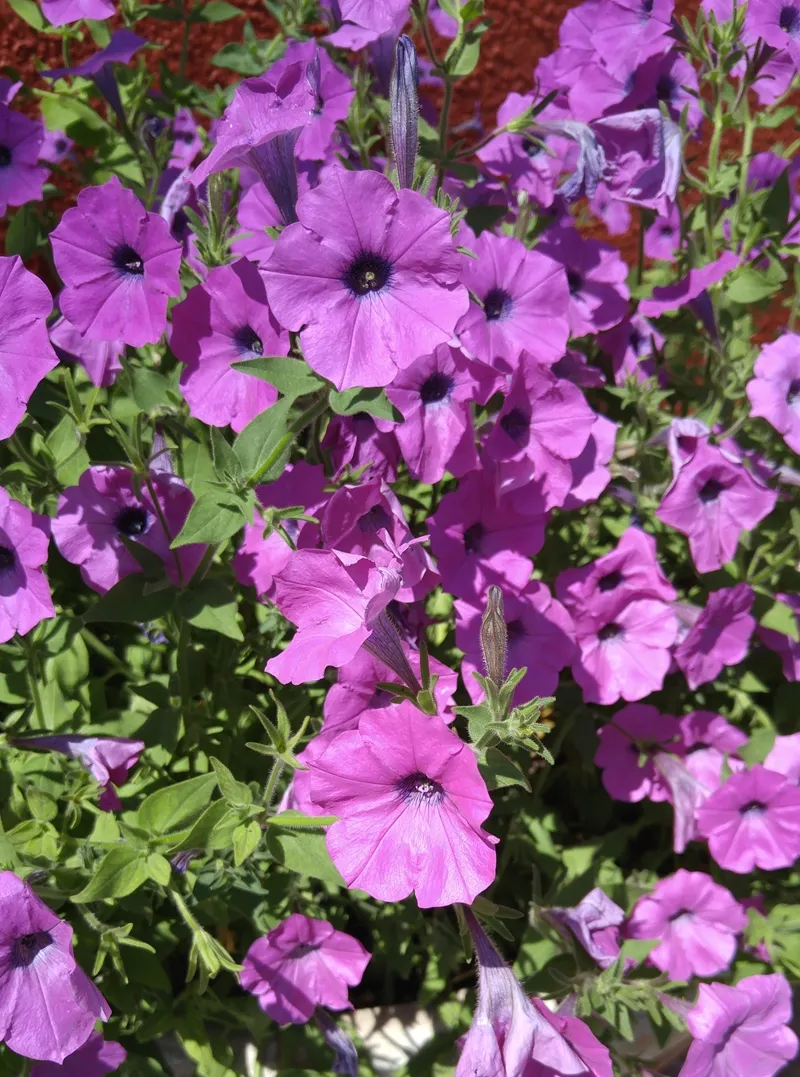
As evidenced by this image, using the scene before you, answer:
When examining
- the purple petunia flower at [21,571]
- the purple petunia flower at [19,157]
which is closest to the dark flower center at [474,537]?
the purple petunia flower at [21,571]

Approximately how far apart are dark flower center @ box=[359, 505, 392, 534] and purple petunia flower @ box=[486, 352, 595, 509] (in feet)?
0.62

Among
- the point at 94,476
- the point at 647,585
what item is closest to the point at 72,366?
the point at 94,476

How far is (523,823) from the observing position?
1875mm

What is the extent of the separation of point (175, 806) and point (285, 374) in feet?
1.99

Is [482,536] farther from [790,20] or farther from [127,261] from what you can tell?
[790,20]

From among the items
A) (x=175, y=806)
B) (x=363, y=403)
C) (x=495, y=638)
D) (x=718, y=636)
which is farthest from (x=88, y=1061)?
(x=718, y=636)

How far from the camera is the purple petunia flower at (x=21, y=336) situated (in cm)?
121

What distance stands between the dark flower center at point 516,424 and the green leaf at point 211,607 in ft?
1.61

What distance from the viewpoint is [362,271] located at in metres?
1.18

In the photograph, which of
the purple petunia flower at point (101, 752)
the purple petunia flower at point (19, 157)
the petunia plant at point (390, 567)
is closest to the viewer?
the petunia plant at point (390, 567)

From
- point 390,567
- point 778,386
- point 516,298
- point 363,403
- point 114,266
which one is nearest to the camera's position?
point 390,567

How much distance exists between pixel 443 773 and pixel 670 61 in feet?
4.54

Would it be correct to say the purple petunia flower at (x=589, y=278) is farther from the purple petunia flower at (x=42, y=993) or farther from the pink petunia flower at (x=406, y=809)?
the purple petunia flower at (x=42, y=993)

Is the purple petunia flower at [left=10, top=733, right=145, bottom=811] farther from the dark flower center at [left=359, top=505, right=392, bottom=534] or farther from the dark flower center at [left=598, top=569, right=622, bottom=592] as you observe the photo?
the dark flower center at [left=598, top=569, right=622, bottom=592]
